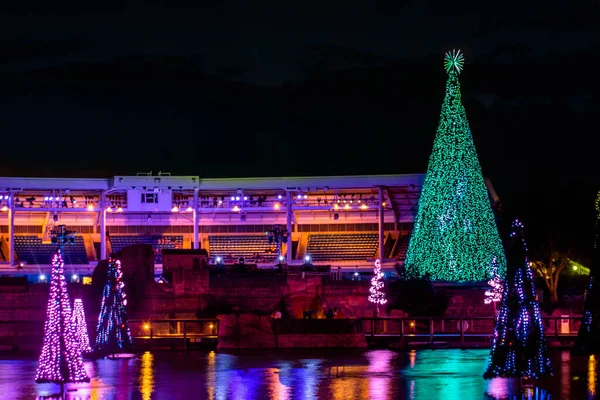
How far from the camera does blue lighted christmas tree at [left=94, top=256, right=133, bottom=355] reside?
26.8m

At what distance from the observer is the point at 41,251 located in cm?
6022

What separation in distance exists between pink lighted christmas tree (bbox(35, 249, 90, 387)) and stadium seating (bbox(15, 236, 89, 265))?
38.8 m

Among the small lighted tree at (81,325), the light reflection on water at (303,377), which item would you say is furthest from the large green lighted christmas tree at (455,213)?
the small lighted tree at (81,325)

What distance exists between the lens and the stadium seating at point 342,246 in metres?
59.8

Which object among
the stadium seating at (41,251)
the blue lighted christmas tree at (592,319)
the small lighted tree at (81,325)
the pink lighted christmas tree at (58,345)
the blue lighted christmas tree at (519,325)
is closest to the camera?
the blue lighted christmas tree at (519,325)

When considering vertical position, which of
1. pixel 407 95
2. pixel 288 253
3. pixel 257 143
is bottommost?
pixel 288 253

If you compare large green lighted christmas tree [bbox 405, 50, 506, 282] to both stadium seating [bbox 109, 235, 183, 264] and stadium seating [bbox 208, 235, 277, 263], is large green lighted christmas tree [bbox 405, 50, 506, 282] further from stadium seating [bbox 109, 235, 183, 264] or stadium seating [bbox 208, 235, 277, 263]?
stadium seating [bbox 109, 235, 183, 264]

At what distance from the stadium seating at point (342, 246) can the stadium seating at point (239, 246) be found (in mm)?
2425

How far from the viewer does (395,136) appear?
83750 millimetres

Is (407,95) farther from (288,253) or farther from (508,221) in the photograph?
(508,221)

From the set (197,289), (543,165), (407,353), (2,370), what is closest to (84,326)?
(2,370)

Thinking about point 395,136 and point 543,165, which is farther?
point 395,136

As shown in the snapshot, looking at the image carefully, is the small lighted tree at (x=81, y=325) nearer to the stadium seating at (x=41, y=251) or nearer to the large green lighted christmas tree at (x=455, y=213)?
the large green lighted christmas tree at (x=455, y=213)

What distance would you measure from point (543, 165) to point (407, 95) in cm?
2223
